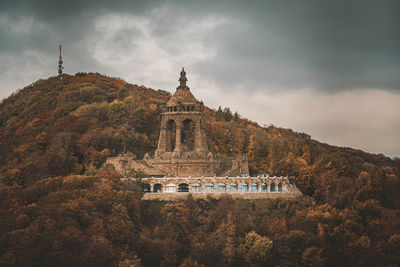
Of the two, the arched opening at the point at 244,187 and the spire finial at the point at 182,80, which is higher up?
the spire finial at the point at 182,80

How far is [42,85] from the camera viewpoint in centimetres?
10981

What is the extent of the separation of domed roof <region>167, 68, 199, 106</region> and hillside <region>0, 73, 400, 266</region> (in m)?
9.52

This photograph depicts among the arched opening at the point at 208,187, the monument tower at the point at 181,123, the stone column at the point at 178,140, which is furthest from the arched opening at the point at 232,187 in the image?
the stone column at the point at 178,140

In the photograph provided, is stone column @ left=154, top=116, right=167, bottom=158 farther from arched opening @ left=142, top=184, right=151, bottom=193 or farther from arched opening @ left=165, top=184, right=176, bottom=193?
arched opening @ left=165, top=184, right=176, bottom=193

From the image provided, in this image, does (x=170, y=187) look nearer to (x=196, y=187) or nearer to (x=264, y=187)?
(x=196, y=187)

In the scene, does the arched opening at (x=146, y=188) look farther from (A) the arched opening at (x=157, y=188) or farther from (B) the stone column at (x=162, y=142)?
(B) the stone column at (x=162, y=142)

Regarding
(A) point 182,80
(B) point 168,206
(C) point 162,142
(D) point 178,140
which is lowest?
(B) point 168,206

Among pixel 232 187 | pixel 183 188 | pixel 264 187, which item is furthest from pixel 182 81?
pixel 264 187

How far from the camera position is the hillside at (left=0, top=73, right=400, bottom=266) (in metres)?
52.7

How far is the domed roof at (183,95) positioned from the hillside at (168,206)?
9.52 metres

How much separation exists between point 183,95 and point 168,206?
19121 millimetres

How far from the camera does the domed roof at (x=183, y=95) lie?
72.2 meters

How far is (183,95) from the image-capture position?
238ft

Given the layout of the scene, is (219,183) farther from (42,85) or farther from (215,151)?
(42,85)
